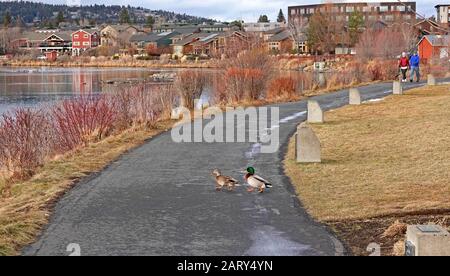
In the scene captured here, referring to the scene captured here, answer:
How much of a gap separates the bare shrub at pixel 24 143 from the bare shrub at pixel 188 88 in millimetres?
10491

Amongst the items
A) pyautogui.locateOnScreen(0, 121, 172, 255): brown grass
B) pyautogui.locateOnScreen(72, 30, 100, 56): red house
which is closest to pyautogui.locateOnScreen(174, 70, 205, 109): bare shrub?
pyautogui.locateOnScreen(0, 121, 172, 255): brown grass

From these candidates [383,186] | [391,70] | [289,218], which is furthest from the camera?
[391,70]

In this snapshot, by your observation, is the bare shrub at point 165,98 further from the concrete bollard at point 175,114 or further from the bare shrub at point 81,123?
the bare shrub at point 81,123

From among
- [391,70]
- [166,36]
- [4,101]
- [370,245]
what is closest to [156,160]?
[370,245]

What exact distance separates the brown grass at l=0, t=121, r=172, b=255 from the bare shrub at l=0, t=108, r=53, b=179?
843 mm

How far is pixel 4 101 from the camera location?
40.8 meters

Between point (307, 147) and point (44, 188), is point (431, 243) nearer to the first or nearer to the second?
point (307, 147)

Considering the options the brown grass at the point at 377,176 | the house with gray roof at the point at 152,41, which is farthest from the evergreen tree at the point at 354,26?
the brown grass at the point at 377,176

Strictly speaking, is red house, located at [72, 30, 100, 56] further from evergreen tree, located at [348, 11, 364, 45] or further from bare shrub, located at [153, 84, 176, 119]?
bare shrub, located at [153, 84, 176, 119]

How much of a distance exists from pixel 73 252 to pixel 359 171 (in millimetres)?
6878

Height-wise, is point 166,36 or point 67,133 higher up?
point 166,36

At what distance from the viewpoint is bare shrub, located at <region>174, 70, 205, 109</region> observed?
30.5 m

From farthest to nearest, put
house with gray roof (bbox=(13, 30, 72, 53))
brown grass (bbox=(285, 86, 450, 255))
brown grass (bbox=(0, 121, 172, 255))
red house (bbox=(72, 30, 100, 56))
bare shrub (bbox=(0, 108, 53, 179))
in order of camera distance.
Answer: house with gray roof (bbox=(13, 30, 72, 53)) < red house (bbox=(72, 30, 100, 56)) < bare shrub (bbox=(0, 108, 53, 179)) < brown grass (bbox=(285, 86, 450, 255)) < brown grass (bbox=(0, 121, 172, 255))
